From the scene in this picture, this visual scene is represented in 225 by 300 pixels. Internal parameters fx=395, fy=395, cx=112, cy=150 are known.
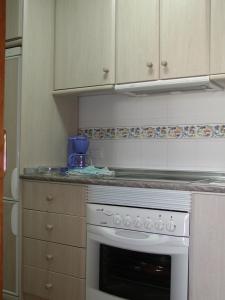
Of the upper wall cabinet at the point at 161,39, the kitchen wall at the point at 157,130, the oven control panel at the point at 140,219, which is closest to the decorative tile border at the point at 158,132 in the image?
the kitchen wall at the point at 157,130

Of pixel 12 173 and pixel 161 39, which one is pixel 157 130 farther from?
pixel 12 173

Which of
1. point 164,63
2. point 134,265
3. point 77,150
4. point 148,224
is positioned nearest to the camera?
point 148,224

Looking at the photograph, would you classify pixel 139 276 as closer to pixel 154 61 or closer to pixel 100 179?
pixel 100 179

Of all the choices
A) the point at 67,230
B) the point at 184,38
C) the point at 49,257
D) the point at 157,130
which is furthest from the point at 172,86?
the point at 49,257

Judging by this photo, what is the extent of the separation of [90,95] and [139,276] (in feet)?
4.41

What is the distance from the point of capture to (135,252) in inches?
79.4

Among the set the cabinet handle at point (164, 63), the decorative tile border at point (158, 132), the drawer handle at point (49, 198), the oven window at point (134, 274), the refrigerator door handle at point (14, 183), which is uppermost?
the cabinet handle at point (164, 63)

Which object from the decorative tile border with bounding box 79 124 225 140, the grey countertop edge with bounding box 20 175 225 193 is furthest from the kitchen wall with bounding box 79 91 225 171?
the grey countertop edge with bounding box 20 175 225 193

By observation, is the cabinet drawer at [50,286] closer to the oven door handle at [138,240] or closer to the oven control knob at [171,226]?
the oven door handle at [138,240]

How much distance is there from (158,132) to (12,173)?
96cm

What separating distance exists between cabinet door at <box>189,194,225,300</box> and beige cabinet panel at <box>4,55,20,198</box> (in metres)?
1.21

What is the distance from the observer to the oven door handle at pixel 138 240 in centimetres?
186

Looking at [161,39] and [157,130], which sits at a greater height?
[161,39]

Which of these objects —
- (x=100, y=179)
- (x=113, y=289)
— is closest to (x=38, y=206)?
(x=100, y=179)
